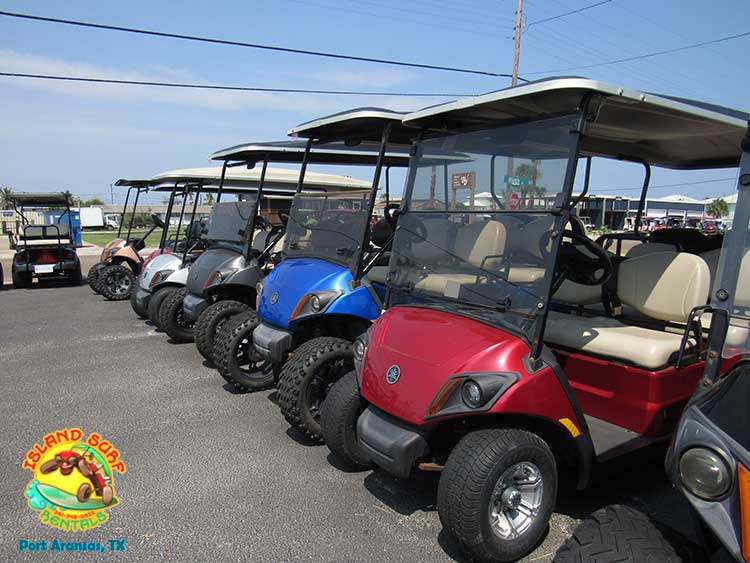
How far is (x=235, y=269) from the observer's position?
5605 mm

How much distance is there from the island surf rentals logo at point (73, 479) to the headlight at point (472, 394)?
2033 mm

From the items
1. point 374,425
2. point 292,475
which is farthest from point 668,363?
point 292,475

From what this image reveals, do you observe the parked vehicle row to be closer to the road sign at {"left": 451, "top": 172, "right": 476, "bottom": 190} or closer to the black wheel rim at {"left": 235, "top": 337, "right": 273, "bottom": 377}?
the road sign at {"left": 451, "top": 172, "right": 476, "bottom": 190}

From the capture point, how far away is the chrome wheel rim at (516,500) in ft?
7.73

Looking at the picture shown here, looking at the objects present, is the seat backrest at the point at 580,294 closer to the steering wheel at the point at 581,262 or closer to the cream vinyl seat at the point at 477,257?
the steering wheel at the point at 581,262

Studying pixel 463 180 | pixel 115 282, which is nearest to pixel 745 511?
pixel 463 180

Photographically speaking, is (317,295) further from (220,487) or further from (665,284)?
(665,284)

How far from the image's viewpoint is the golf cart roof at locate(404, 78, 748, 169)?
7.89 ft

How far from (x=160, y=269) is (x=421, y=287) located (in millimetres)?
5325

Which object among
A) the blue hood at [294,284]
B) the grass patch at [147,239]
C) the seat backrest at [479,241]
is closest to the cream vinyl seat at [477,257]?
the seat backrest at [479,241]

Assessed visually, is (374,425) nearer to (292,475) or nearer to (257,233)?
(292,475)

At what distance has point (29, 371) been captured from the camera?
5570 millimetres

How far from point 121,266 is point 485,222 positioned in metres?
9.26

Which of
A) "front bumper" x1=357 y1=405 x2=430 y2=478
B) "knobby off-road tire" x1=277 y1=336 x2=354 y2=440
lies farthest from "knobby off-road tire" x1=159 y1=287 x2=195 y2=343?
"front bumper" x1=357 y1=405 x2=430 y2=478
